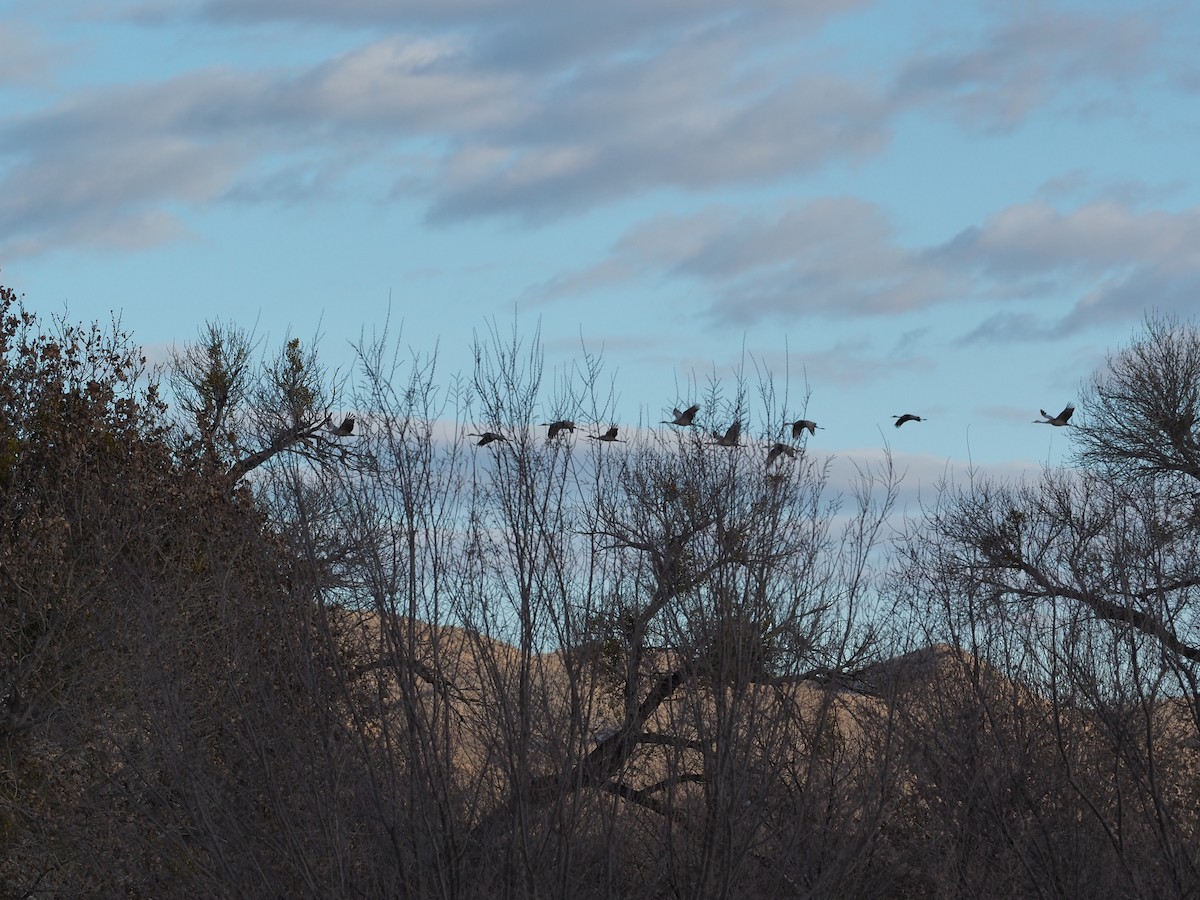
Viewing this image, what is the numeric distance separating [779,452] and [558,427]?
3424mm

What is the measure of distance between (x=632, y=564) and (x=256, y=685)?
5.13 metres

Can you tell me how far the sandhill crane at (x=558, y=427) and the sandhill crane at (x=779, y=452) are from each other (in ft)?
9.67

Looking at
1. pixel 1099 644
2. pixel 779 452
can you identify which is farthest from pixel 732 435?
pixel 1099 644

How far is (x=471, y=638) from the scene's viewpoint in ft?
48.3

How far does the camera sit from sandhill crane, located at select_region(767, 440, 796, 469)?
18.0 metres

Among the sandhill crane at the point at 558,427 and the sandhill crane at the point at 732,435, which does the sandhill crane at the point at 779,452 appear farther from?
the sandhill crane at the point at 558,427

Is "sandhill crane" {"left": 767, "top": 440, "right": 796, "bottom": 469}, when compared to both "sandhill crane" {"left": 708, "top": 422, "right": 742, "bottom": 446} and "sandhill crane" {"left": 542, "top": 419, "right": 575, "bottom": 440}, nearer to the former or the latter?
"sandhill crane" {"left": 708, "top": 422, "right": 742, "bottom": 446}

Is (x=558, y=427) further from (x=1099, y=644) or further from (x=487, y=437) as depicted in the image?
(x=1099, y=644)

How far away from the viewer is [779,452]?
18094 mm

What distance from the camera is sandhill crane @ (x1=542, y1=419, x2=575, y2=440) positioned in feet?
52.2

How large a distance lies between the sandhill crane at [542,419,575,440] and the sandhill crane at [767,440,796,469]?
2.95m

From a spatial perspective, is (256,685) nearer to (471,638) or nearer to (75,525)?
(471,638)

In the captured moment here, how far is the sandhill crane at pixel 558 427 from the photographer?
627 inches

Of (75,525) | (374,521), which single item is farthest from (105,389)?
(374,521)
